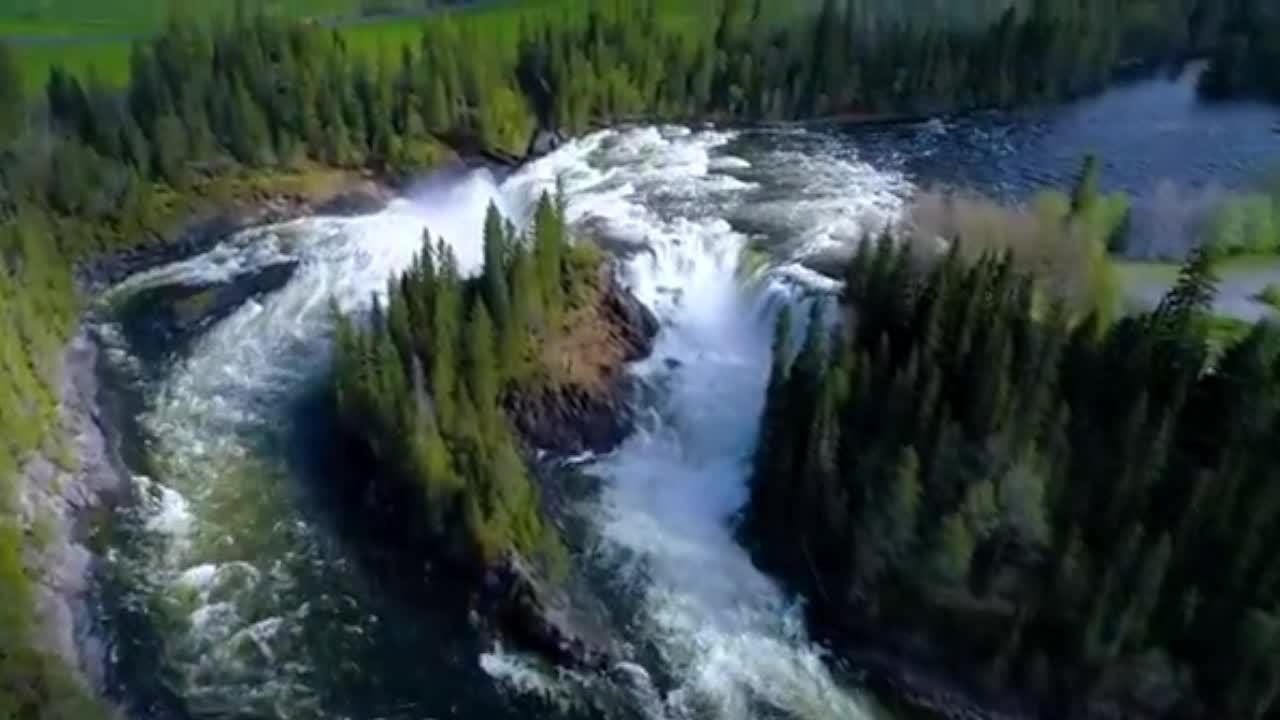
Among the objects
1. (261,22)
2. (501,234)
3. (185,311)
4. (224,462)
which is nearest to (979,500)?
(501,234)

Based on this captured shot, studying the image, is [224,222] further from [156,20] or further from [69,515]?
[156,20]

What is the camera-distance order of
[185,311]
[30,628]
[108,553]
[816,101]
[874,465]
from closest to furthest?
[30,628] < [874,465] < [108,553] < [185,311] < [816,101]

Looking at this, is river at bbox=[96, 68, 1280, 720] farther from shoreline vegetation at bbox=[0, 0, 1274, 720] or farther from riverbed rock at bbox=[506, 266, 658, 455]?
shoreline vegetation at bbox=[0, 0, 1274, 720]

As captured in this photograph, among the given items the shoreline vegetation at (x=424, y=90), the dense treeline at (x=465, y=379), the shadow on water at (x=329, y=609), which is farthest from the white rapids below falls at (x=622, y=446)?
the dense treeline at (x=465, y=379)

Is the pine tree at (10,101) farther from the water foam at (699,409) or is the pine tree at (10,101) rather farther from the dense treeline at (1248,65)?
the dense treeline at (1248,65)

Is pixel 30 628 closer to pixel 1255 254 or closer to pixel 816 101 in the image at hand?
pixel 1255 254
